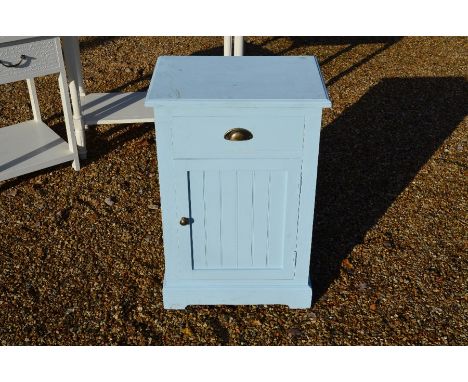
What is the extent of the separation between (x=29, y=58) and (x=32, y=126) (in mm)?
1032

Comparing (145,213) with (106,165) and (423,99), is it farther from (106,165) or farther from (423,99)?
(423,99)

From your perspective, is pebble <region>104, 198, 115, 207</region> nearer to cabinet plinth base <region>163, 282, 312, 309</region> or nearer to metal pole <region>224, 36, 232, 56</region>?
cabinet plinth base <region>163, 282, 312, 309</region>

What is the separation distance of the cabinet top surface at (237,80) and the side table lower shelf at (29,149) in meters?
1.79

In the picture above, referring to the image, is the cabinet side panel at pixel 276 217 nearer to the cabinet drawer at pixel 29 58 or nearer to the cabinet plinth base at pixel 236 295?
the cabinet plinth base at pixel 236 295

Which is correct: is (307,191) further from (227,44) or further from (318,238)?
(227,44)

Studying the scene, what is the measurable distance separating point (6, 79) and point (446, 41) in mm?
5427

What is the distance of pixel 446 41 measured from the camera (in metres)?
7.46

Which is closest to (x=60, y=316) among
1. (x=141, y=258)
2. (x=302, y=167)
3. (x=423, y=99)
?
(x=141, y=258)

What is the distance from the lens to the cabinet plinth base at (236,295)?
3379 millimetres

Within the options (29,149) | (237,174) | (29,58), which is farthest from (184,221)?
(29,149)

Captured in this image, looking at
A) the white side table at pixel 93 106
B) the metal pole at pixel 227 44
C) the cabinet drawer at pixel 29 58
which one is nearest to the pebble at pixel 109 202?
the white side table at pixel 93 106

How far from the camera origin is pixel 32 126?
5078 millimetres

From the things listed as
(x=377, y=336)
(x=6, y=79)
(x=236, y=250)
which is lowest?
(x=377, y=336)

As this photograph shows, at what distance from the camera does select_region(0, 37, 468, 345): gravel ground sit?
11.0 ft
